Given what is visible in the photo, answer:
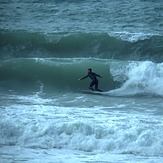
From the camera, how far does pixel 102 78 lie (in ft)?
56.6

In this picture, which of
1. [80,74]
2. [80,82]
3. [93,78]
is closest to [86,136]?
[93,78]

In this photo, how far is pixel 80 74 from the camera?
17.6 meters

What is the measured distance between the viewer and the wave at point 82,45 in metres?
19.1

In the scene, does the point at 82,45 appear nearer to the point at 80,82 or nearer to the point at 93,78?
the point at 80,82

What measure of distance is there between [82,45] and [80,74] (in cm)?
246

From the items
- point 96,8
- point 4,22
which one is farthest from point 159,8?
point 4,22

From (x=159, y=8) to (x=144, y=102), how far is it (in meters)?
10.0

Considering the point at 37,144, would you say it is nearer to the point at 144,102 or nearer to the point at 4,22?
the point at 144,102

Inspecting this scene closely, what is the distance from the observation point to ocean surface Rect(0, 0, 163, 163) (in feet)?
31.9

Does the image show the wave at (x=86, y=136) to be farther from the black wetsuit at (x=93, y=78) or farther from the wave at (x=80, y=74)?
the black wetsuit at (x=93, y=78)

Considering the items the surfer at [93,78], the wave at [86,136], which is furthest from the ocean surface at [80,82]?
the surfer at [93,78]

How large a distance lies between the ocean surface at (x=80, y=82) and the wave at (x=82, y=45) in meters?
0.04

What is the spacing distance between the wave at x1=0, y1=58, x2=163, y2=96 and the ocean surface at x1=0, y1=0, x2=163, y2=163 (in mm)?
32

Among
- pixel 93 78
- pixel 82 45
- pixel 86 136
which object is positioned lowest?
pixel 86 136
